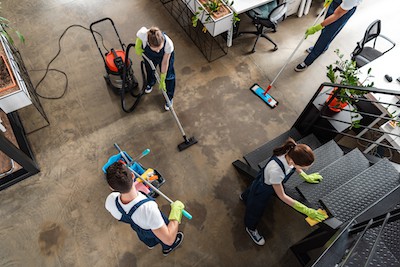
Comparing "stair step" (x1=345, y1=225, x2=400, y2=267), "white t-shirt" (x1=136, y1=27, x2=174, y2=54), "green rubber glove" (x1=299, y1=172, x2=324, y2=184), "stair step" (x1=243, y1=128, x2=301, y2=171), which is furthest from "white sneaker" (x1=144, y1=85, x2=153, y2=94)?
"stair step" (x1=345, y1=225, x2=400, y2=267)

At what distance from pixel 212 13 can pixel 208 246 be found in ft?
9.45

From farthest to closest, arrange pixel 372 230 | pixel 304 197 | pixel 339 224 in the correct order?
pixel 304 197 < pixel 339 224 < pixel 372 230

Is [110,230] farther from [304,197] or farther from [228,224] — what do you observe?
[304,197]

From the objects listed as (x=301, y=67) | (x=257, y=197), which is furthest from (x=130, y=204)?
(x=301, y=67)

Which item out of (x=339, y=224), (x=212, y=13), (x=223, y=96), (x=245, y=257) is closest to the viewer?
(x=339, y=224)

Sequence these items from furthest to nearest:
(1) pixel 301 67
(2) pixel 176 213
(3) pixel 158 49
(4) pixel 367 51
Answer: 1. (1) pixel 301 67
2. (4) pixel 367 51
3. (3) pixel 158 49
4. (2) pixel 176 213

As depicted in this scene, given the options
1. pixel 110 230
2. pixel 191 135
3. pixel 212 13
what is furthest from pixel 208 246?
pixel 212 13

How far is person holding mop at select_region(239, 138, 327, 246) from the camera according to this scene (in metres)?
2.01

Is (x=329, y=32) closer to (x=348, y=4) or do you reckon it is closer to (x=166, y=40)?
(x=348, y=4)

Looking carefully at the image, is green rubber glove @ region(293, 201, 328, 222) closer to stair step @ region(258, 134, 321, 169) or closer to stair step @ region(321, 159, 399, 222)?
stair step @ region(321, 159, 399, 222)

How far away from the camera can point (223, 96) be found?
404 centimetres

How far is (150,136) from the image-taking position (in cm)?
370

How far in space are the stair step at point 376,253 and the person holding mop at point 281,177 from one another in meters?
0.36

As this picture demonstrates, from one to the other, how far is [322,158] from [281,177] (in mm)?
957
